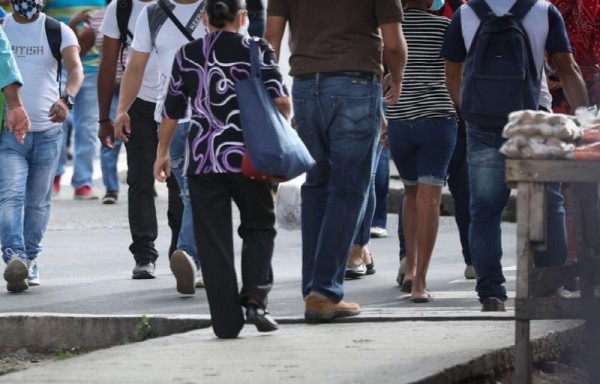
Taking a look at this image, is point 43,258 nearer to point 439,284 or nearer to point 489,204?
point 439,284

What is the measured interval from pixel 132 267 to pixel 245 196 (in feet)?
14.0

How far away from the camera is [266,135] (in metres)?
7.86

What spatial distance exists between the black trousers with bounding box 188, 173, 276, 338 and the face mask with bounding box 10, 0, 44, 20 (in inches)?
127

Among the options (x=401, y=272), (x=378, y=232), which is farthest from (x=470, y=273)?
(x=378, y=232)

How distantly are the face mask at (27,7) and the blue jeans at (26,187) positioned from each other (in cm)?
69

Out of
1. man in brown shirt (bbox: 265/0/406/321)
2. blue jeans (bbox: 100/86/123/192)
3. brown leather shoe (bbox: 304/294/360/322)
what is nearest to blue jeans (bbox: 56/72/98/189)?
blue jeans (bbox: 100/86/123/192)

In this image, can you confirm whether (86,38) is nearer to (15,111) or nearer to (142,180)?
(142,180)

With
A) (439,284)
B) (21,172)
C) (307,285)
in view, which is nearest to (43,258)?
(21,172)

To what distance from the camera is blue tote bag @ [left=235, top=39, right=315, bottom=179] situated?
307 inches

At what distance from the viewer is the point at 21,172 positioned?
35.5 ft

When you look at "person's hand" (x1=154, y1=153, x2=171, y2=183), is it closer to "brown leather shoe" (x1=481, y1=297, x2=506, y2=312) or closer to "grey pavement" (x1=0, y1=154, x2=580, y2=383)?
"grey pavement" (x1=0, y1=154, x2=580, y2=383)

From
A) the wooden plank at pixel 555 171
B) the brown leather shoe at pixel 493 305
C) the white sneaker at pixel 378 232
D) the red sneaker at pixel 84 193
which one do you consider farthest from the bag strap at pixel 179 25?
the red sneaker at pixel 84 193

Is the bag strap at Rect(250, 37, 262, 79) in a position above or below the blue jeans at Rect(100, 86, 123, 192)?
above

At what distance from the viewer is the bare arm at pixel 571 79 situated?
28.5 ft
